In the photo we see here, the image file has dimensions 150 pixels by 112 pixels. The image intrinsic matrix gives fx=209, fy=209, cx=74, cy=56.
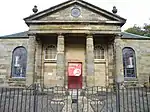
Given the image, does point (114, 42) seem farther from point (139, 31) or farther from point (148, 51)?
point (139, 31)

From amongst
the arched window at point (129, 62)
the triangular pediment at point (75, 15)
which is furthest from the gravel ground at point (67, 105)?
the arched window at point (129, 62)

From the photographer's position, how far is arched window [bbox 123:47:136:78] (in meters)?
21.9

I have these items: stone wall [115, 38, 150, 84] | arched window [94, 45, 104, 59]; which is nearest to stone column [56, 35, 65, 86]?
arched window [94, 45, 104, 59]


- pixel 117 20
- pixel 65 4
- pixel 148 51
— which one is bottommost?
pixel 148 51

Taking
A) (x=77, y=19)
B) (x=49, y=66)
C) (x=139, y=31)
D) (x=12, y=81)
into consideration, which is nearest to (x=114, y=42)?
(x=77, y=19)

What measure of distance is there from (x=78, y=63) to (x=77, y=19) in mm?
4453

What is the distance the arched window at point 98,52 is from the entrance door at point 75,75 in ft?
6.29

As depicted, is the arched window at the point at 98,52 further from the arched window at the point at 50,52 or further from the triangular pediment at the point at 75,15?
the arched window at the point at 50,52

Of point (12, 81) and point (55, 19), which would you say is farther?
point (12, 81)

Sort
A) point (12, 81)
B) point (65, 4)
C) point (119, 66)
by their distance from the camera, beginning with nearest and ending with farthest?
1. point (119, 66)
2. point (65, 4)
3. point (12, 81)

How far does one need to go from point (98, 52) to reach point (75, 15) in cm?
456

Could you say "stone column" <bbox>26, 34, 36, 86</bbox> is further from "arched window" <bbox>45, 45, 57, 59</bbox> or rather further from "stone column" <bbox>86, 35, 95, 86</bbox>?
"stone column" <bbox>86, 35, 95, 86</bbox>

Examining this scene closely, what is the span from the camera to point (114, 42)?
1922 centimetres

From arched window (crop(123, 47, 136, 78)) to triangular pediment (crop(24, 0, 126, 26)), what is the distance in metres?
4.42
